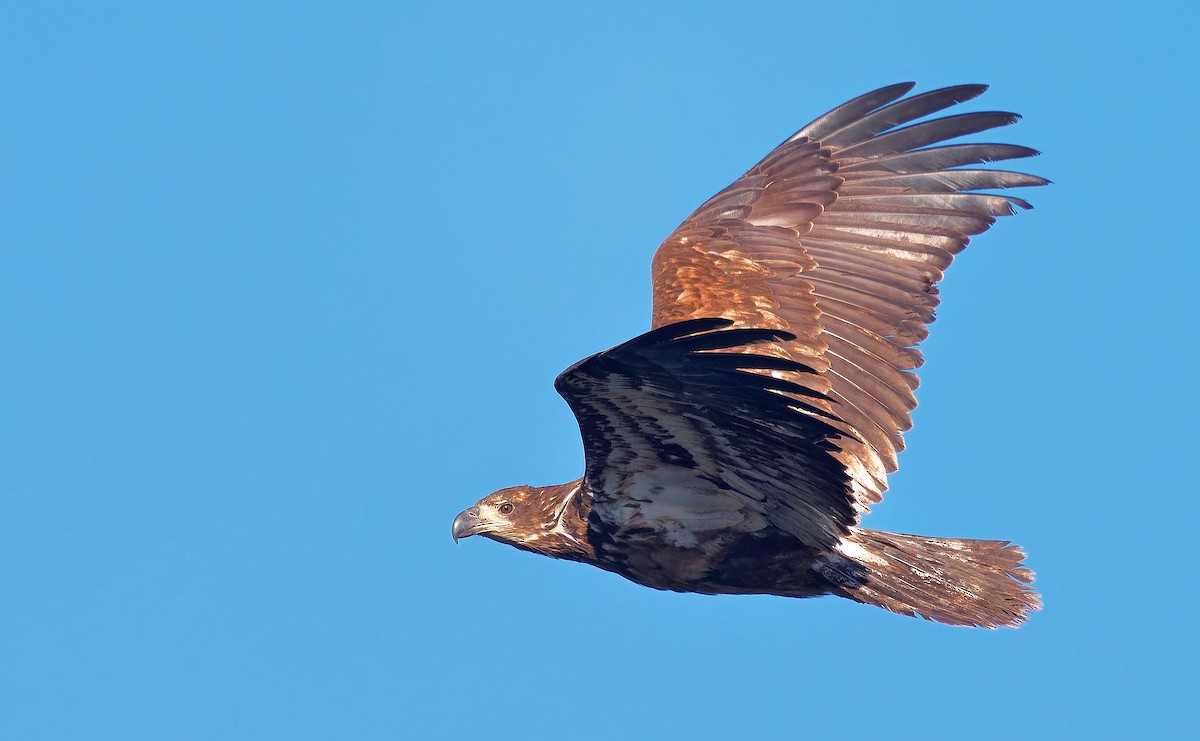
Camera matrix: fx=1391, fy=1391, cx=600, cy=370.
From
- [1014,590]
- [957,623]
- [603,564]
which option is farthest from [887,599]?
[603,564]

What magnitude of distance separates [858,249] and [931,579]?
7.49ft


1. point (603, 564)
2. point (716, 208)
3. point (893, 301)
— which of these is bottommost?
point (603, 564)

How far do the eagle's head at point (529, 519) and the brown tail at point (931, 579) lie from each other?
1.50 m

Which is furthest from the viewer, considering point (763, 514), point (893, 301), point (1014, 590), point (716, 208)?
point (716, 208)

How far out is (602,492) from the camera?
789 cm

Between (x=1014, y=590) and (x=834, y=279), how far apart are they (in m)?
2.23

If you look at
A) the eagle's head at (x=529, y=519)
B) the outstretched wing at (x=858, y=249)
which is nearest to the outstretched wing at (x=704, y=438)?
the eagle's head at (x=529, y=519)

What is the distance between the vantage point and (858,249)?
911 cm

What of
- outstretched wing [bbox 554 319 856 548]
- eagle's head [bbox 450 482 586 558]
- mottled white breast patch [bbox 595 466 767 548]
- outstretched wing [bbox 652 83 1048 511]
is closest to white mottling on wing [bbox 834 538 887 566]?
outstretched wing [bbox 554 319 856 548]

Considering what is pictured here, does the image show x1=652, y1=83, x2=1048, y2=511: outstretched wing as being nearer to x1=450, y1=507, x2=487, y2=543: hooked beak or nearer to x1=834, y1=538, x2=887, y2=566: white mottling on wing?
x1=834, y1=538, x2=887, y2=566: white mottling on wing

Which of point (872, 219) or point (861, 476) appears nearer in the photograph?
point (861, 476)

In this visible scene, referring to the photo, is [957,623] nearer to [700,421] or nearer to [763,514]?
[763,514]

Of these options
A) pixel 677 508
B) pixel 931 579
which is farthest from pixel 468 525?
pixel 931 579

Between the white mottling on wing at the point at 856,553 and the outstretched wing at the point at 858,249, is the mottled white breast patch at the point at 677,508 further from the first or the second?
the outstretched wing at the point at 858,249
